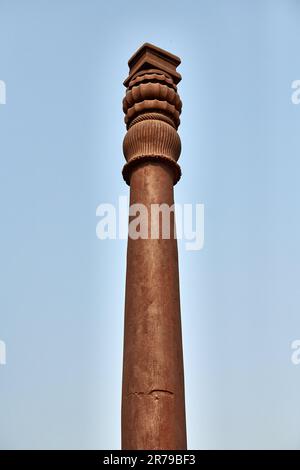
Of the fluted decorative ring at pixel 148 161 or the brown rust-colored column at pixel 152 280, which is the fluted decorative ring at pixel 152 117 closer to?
the brown rust-colored column at pixel 152 280

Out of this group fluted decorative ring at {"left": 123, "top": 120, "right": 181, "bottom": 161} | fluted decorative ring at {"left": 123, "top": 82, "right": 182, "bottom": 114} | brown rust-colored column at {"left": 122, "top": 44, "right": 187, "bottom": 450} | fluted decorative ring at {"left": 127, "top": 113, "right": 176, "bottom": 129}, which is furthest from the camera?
fluted decorative ring at {"left": 123, "top": 82, "right": 182, "bottom": 114}

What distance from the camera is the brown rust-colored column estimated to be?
7051 millimetres

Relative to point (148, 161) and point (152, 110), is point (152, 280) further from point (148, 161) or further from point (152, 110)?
point (152, 110)

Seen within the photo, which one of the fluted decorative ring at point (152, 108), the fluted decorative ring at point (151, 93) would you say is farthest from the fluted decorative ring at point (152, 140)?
the fluted decorative ring at point (151, 93)

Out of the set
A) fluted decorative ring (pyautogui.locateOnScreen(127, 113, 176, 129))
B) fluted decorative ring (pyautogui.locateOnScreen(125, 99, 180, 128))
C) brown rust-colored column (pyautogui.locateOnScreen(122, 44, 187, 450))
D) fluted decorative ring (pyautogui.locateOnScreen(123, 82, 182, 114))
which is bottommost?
brown rust-colored column (pyautogui.locateOnScreen(122, 44, 187, 450))

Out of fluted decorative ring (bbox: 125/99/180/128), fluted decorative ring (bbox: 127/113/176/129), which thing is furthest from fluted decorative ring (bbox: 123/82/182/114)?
fluted decorative ring (bbox: 127/113/176/129)

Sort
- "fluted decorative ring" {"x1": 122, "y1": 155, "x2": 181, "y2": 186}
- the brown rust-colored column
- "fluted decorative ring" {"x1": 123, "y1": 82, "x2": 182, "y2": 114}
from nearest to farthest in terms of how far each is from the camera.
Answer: the brown rust-colored column → "fluted decorative ring" {"x1": 122, "y1": 155, "x2": 181, "y2": 186} → "fluted decorative ring" {"x1": 123, "y1": 82, "x2": 182, "y2": 114}

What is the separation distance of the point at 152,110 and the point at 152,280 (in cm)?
295

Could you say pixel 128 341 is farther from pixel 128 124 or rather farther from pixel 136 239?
pixel 128 124

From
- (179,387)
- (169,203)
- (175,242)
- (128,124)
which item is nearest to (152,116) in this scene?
(128,124)

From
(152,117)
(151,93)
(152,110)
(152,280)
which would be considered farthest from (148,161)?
(152,280)

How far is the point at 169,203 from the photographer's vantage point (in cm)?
861

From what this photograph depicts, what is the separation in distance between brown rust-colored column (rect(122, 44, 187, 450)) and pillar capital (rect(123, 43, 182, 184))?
2 cm

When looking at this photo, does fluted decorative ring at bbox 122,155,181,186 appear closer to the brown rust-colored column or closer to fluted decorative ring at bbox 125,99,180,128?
the brown rust-colored column
